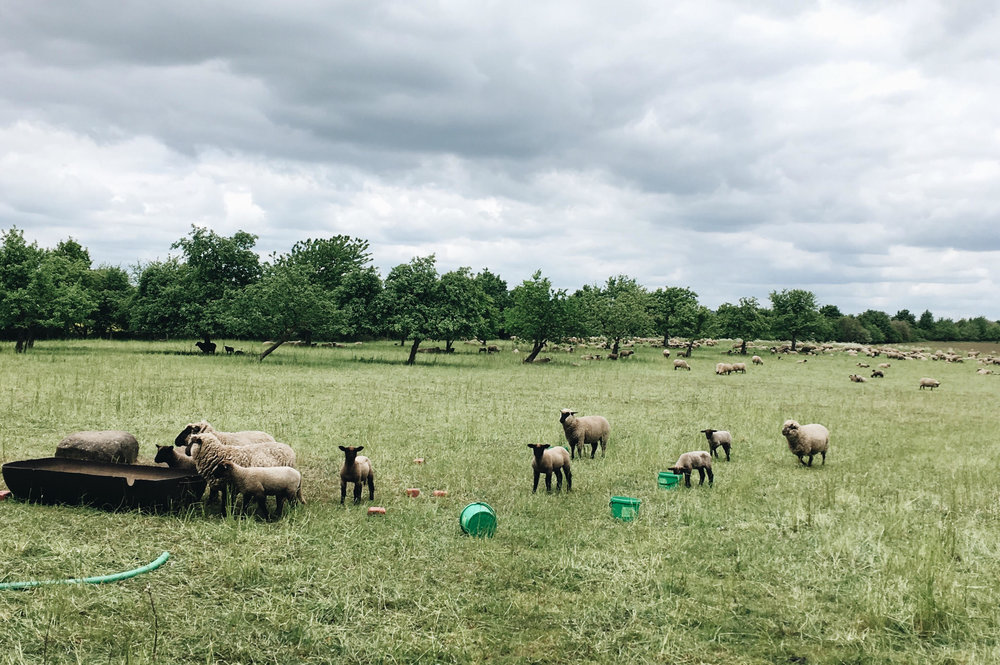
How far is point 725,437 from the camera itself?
46.0ft

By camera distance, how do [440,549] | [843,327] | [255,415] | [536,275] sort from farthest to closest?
[843,327]
[536,275]
[255,415]
[440,549]

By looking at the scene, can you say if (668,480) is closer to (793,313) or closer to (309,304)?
(309,304)

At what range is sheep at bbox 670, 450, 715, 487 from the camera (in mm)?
11508

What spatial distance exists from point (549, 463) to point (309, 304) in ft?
109

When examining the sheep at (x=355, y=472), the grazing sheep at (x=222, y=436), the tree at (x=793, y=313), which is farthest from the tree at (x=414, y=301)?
the tree at (x=793, y=313)

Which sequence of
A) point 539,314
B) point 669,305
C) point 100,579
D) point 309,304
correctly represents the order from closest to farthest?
point 100,579
point 309,304
point 539,314
point 669,305

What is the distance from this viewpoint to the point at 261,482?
8680mm

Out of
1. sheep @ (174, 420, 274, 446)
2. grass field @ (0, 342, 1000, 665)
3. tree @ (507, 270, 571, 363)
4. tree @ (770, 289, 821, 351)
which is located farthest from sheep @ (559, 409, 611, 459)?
tree @ (770, 289, 821, 351)

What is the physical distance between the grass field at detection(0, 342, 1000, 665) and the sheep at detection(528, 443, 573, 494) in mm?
359

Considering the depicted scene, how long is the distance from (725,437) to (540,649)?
986 cm

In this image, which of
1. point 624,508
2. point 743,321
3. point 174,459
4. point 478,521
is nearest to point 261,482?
point 174,459

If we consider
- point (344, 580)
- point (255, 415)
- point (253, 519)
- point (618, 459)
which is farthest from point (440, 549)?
point (255, 415)

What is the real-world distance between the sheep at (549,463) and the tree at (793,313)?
72.8 m

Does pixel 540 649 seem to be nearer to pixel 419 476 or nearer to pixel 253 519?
pixel 253 519
